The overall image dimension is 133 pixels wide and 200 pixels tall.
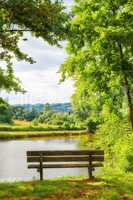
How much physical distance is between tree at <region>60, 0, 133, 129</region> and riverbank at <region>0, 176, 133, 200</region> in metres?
12.0

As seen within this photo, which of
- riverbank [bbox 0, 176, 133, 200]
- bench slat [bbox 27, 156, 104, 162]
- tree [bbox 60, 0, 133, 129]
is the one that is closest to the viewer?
riverbank [bbox 0, 176, 133, 200]

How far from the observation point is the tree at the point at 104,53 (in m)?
28.2

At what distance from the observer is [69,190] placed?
15742 mm

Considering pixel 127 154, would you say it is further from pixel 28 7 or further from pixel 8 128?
pixel 8 128

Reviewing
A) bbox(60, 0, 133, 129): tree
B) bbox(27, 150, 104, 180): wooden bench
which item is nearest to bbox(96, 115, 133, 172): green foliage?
bbox(60, 0, 133, 129): tree

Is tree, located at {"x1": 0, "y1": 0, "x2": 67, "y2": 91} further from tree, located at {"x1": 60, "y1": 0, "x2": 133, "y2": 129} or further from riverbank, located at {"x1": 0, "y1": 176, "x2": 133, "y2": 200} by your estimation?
tree, located at {"x1": 60, "y1": 0, "x2": 133, "y2": 129}

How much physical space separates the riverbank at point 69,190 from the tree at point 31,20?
519 cm

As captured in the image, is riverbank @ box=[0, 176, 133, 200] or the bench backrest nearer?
riverbank @ box=[0, 176, 133, 200]

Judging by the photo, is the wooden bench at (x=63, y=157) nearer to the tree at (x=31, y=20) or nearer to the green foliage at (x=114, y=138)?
the tree at (x=31, y=20)

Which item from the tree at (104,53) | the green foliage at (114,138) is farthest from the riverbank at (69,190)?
the tree at (104,53)

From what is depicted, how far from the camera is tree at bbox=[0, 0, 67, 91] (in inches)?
672

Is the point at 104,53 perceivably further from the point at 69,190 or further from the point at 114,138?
the point at 69,190

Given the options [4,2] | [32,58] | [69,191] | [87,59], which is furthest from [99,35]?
[69,191]

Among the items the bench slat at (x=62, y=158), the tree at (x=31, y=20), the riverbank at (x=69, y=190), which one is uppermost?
the tree at (x=31, y=20)
